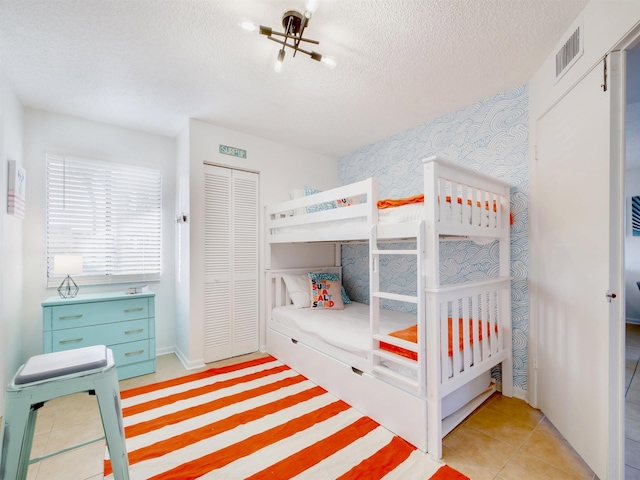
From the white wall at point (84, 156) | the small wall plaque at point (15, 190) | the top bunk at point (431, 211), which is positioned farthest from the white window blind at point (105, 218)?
the top bunk at point (431, 211)

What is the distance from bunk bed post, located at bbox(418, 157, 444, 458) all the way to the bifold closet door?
2.13 m

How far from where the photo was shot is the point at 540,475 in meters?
1.49

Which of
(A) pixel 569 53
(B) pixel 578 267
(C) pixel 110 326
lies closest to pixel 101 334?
(C) pixel 110 326

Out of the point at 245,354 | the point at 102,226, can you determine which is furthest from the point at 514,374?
the point at 102,226

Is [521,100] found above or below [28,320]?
above

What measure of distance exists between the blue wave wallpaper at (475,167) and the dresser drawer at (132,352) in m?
2.40

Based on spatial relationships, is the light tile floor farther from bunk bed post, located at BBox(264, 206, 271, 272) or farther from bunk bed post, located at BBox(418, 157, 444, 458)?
bunk bed post, located at BBox(264, 206, 271, 272)

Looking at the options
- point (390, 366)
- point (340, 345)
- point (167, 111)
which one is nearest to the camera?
point (390, 366)

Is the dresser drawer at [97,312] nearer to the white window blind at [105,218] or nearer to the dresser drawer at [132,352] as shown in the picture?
the dresser drawer at [132,352]

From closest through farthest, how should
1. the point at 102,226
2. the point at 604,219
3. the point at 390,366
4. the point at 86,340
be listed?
the point at 604,219
the point at 390,366
the point at 86,340
the point at 102,226

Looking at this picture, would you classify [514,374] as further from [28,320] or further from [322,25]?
[28,320]

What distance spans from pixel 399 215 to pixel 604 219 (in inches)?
40.3

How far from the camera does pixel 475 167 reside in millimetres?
2562

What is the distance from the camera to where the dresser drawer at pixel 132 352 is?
2.63 metres
